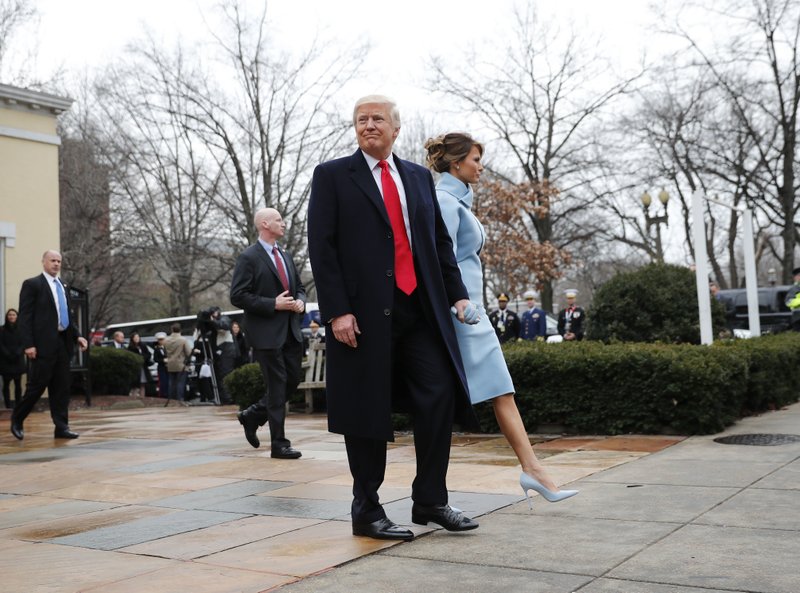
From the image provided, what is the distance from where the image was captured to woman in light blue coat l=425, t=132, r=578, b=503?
174 inches

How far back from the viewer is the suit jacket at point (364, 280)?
4.06 m

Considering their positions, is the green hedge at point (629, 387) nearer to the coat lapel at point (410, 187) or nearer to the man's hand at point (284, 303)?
the man's hand at point (284, 303)

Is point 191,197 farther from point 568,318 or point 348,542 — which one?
point 348,542

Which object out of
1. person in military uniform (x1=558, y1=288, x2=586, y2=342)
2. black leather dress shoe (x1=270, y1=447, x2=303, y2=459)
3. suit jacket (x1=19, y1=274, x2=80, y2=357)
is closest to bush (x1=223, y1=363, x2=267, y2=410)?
suit jacket (x1=19, y1=274, x2=80, y2=357)

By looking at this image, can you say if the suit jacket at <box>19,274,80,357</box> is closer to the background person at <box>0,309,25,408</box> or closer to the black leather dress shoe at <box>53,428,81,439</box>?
the black leather dress shoe at <box>53,428,81,439</box>

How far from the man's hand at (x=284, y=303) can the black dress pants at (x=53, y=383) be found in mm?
3417

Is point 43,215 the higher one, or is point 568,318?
point 43,215

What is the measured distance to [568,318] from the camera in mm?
17125

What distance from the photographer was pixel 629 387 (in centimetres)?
812

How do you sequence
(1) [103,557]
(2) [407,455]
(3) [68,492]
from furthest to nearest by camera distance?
(2) [407,455], (3) [68,492], (1) [103,557]

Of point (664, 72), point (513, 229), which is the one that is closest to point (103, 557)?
point (664, 72)

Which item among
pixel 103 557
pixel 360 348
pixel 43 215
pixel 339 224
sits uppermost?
pixel 43 215

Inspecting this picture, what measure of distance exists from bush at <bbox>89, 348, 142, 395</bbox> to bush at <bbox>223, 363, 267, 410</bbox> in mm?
7856

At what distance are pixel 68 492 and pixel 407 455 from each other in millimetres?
2561
